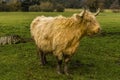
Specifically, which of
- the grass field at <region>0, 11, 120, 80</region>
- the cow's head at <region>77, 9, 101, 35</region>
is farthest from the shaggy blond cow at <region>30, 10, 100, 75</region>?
the grass field at <region>0, 11, 120, 80</region>

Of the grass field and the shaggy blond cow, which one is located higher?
the shaggy blond cow

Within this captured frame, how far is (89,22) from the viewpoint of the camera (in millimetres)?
11852

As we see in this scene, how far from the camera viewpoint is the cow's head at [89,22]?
1175 centimetres

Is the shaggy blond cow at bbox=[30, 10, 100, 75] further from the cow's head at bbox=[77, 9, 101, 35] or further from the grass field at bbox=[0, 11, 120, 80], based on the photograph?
the grass field at bbox=[0, 11, 120, 80]

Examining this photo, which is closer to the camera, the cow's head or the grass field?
the cow's head

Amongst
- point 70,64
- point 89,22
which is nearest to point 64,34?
point 89,22

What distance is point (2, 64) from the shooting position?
13.9 meters

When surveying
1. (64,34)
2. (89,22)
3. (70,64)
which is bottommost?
(70,64)

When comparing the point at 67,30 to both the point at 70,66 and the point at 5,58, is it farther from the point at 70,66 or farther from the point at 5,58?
the point at 5,58

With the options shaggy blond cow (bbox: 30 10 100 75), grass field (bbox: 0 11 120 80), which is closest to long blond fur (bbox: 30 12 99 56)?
shaggy blond cow (bbox: 30 10 100 75)

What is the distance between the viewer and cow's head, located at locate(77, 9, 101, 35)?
11.8 m

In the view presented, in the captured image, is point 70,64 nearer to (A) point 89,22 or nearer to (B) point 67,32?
(B) point 67,32

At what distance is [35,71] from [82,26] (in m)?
2.50

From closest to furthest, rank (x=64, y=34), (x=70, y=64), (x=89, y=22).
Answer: (x=89, y=22) → (x=64, y=34) → (x=70, y=64)
